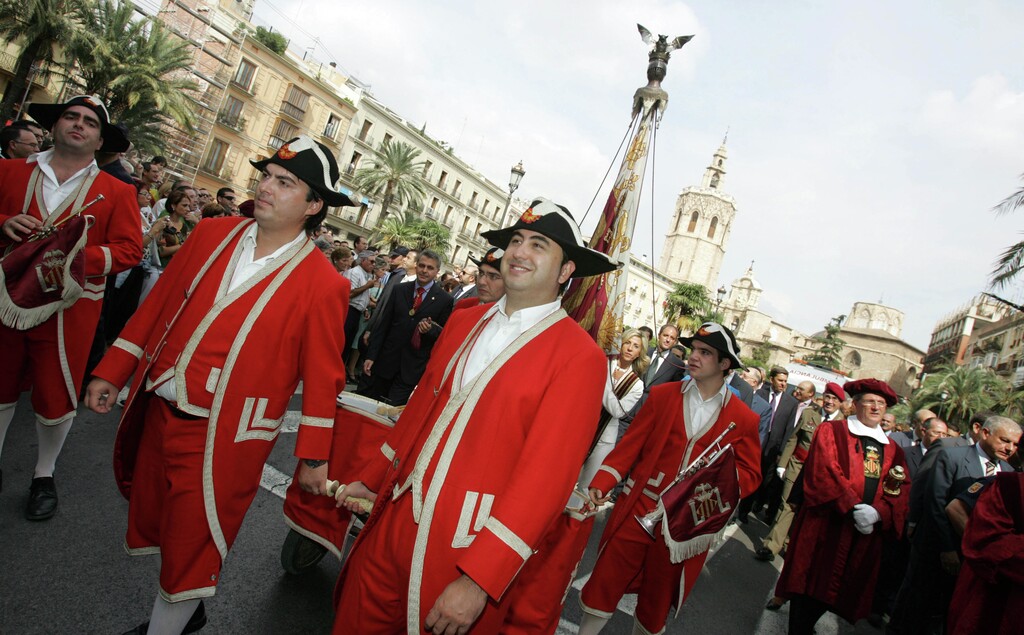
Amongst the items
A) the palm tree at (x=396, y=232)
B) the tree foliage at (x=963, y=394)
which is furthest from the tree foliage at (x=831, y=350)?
the palm tree at (x=396, y=232)

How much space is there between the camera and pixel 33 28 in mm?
20453

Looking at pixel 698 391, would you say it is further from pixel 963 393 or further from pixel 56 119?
pixel 963 393

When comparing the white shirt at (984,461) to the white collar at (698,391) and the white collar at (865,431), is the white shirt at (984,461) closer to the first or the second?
the white collar at (865,431)

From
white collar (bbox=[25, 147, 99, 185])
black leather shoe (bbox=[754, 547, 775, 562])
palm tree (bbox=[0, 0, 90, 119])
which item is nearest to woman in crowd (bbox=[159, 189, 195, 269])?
white collar (bbox=[25, 147, 99, 185])

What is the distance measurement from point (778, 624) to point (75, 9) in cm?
3029

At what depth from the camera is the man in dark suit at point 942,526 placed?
4.95 meters

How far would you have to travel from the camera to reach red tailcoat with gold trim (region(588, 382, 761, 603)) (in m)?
3.73

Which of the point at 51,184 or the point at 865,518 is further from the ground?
the point at 51,184

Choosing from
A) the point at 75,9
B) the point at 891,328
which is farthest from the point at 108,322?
the point at 891,328

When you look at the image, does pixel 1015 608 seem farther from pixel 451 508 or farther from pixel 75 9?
pixel 75 9

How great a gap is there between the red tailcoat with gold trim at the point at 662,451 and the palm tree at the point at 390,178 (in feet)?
141

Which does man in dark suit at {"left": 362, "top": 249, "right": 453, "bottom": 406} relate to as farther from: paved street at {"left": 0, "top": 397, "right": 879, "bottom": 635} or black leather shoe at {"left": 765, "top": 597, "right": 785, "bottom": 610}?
black leather shoe at {"left": 765, "top": 597, "right": 785, "bottom": 610}

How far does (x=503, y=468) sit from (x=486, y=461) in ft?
0.23

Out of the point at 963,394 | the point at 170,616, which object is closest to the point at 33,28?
the point at 170,616
